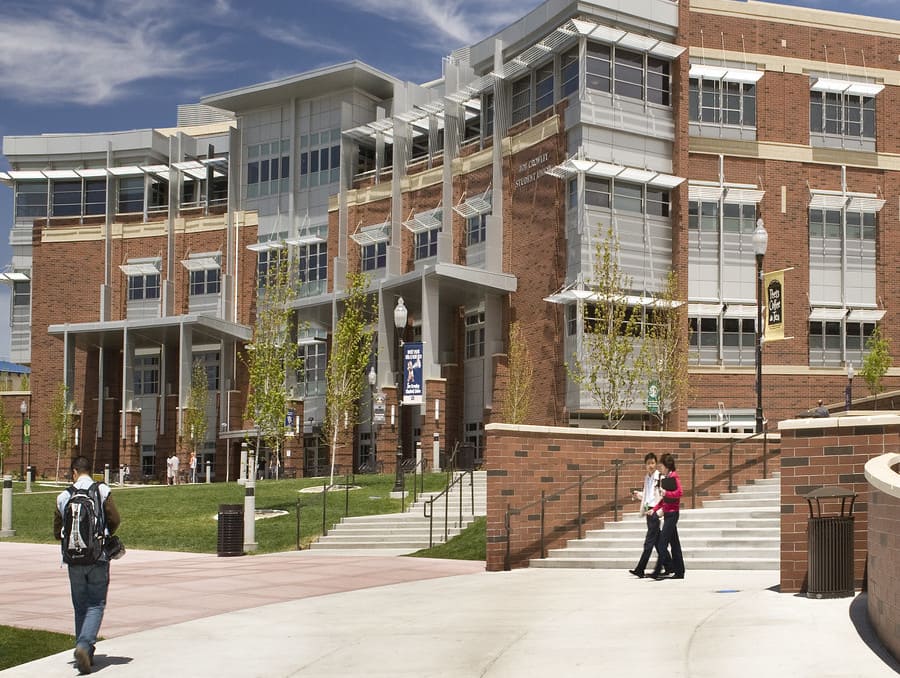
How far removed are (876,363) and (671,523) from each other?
3086 cm

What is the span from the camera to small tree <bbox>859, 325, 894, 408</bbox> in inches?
1692

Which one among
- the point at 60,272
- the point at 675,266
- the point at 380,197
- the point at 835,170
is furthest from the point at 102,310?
the point at 835,170

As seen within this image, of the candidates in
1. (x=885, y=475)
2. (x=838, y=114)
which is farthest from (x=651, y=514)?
(x=838, y=114)

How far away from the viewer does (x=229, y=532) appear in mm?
23281

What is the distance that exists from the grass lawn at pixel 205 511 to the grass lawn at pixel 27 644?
41.7 ft

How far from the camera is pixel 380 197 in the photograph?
5841cm

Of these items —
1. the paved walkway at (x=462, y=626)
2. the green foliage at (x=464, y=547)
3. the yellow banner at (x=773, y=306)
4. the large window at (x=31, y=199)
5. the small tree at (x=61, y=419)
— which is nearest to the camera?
the paved walkway at (x=462, y=626)

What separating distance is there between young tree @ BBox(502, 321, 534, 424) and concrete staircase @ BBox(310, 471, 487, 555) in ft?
60.7

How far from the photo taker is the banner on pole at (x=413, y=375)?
42.4 m

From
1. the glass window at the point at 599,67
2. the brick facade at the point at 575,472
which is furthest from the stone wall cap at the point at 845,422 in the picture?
the glass window at the point at 599,67

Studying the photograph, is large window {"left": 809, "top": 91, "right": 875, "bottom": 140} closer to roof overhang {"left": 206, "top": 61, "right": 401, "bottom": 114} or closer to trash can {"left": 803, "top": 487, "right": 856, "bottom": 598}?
roof overhang {"left": 206, "top": 61, "right": 401, "bottom": 114}

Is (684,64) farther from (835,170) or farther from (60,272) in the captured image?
(60,272)

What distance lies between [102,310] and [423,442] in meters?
27.4

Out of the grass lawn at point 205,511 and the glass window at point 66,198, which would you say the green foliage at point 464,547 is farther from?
the glass window at point 66,198
